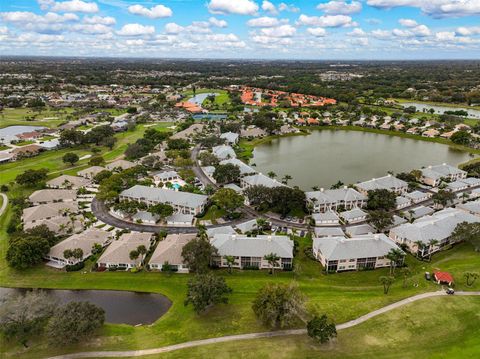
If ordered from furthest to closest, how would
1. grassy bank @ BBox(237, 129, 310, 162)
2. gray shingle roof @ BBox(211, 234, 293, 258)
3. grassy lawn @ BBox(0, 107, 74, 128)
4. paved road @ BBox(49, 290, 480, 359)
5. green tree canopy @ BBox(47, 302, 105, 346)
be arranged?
grassy lawn @ BBox(0, 107, 74, 128)
grassy bank @ BBox(237, 129, 310, 162)
gray shingle roof @ BBox(211, 234, 293, 258)
paved road @ BBox(49, 290, 480, 359)
green tree canopy @ BBox(47, 302, 105, 346)

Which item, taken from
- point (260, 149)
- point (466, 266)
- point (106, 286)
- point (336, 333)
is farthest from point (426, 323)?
point (260, 149)

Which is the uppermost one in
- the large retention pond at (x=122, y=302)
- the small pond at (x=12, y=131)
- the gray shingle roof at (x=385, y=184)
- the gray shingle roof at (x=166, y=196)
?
the small pond at (x=12, y=131)

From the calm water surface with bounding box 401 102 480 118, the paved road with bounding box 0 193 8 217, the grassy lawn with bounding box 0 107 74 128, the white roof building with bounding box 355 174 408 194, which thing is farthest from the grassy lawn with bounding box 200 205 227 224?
the calm water surface with bounding box 401 102 480 118

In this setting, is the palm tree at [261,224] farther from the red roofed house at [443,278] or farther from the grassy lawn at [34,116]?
the grassy lawn at [34,116]

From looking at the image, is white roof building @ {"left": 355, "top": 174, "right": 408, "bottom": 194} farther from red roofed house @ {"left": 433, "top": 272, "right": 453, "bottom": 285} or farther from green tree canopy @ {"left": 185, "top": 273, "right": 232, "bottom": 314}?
green tree canopy @ {"left": 185, "top": 273, "right": 232, "bottom": 314}

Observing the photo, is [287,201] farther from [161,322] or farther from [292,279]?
[161,322]

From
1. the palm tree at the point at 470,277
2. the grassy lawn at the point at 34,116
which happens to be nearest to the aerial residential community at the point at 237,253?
the palm tree at the point at 470,277

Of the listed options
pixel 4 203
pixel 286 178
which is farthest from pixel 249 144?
pixel 4 203
